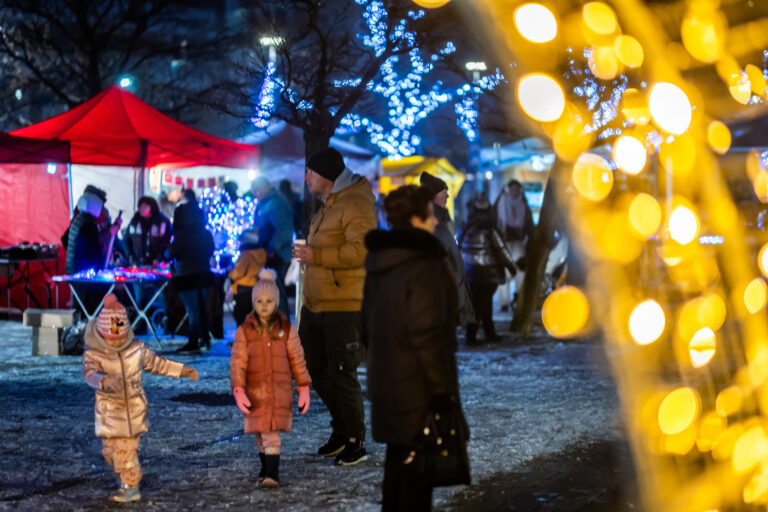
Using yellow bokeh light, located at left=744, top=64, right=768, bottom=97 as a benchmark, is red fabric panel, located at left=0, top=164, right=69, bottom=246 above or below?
below

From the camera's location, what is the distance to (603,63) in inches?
544

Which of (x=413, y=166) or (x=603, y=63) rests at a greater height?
(x=413, y=166)

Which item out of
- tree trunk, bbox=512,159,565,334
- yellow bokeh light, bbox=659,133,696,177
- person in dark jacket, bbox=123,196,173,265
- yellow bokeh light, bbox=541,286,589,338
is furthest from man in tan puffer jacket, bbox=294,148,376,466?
yellow bokeh light, bbox=659,133,696,177

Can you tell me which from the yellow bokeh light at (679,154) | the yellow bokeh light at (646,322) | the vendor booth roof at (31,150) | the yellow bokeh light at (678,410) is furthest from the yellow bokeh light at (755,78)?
the vendor booth roof at (31,150)

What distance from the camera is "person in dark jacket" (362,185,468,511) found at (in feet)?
15.5

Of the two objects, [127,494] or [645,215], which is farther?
[645,215]

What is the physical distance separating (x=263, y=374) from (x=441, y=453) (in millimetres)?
1987

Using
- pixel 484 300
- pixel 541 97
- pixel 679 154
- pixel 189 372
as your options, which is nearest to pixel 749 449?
Result: pixel 189 372

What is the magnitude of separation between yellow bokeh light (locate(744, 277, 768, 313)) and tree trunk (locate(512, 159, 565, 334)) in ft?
11.1

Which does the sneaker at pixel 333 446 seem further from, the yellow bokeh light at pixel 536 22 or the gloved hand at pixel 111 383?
the yellow bokeh light at pixel 536 22

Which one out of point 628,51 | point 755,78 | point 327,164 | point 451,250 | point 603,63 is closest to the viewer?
point 327,164

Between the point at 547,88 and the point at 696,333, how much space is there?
14.6 ft

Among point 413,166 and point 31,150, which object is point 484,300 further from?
point 413,166

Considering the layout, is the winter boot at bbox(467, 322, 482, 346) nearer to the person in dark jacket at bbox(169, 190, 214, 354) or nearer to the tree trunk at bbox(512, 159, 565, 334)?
the tree trunk at bbox(512, 159, 565, 334)
